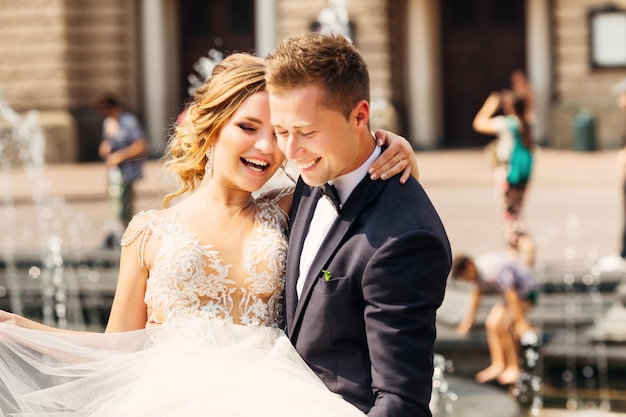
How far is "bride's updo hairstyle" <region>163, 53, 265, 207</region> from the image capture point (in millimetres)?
2729

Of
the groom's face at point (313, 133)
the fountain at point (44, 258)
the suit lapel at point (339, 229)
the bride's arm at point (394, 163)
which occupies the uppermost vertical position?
the groom's face at point (313, 133)

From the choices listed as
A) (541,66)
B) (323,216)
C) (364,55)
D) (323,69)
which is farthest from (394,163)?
(541,66)

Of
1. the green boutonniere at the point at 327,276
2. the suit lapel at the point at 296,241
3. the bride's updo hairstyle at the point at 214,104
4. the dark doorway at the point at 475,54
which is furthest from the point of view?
the dark doorway at the point at 475,54

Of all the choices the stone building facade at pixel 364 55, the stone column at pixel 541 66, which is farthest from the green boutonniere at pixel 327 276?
the stone column at pixel 541 66

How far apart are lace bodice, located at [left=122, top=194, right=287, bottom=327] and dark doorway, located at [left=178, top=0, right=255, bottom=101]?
19701mm

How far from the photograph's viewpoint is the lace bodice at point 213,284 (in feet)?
8.96

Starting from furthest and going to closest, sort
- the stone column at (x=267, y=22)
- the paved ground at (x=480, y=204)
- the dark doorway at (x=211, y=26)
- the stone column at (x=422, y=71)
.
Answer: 1. the dark doorway at (x=211, y=26)
2. the stone column at (x=422, y=71)
3. the stone column at (x=267, y=22)
4. the paved ground at (x=480, y=204)

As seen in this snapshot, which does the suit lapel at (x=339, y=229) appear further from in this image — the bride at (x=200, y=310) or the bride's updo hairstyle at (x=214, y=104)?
the bride's updo hairstyle at (x=214, y=104)

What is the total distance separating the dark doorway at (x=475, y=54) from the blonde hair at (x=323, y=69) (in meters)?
19.8

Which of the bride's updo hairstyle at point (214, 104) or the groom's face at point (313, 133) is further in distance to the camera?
the bride's updo hairstyle at point (214, 104)

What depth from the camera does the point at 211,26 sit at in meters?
22.4

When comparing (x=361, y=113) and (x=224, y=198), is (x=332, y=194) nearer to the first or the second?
(x=361, y=113)

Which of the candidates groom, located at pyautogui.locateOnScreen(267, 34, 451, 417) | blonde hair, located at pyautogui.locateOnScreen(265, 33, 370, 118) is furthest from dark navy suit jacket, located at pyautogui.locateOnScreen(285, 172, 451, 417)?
blonde hair, located at pyautogui.locateOnScreen(265, 33, 370, 118)

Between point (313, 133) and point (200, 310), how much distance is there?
62 cm
